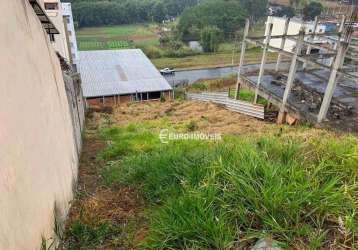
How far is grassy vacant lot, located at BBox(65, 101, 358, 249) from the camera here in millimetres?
2545

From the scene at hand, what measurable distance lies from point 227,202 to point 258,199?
304mm

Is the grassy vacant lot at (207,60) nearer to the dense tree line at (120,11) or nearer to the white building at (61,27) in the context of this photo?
the white building at (61,27)

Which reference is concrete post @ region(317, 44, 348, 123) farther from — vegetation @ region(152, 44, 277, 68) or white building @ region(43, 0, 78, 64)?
vegetation @ region(152, 44, 277, 68)

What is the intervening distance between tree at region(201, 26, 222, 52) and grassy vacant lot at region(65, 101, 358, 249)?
41960 mm

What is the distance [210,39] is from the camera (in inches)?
1732

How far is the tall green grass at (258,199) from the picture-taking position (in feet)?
8.30

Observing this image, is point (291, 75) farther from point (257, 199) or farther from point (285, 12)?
point (285, 12)

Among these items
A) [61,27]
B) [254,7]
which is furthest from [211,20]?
[61,27]

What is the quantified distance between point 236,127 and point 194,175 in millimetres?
7084

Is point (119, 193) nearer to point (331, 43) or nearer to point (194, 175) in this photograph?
point (194, 175)

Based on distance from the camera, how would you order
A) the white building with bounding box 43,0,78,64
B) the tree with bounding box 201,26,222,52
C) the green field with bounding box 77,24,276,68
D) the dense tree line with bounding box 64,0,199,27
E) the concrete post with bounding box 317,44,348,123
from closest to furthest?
1. the concrete post with bounding box 317,44,348,123
2. the white building with bounding box 43,0,78,64
3. the green field with bounding box 77,24,276,68
4. the tree with bounding box 201,26,222,52
5. the dense tree line with bounding box 64,0,199,27

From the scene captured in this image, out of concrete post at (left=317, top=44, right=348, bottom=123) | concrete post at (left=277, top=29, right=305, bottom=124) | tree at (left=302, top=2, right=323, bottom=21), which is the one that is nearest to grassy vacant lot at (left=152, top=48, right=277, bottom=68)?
tree at (left=302, top=2, right=323, bottom=21)

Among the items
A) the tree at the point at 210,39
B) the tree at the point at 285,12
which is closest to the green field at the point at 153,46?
the tree at the point at 210,39

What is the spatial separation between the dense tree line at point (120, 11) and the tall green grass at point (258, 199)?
6079 centimetres
